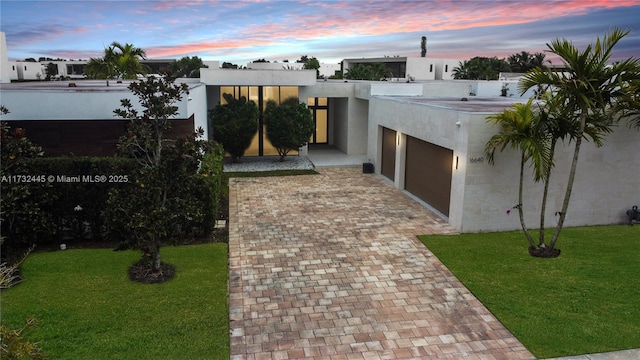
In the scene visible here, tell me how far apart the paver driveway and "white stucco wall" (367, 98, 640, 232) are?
1244mm

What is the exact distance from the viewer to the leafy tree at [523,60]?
70188mm

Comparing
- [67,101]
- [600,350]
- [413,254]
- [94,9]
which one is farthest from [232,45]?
[600,350]

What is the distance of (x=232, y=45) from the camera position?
37.7 metres

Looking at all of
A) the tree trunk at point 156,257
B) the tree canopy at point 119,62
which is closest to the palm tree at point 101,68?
the tree canopy at point 119,62

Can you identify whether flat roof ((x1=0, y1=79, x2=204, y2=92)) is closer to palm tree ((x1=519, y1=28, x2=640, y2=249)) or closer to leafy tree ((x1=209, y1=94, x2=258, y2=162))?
leafy tree ((x1=209, y1=94, x2=258, y2=162))

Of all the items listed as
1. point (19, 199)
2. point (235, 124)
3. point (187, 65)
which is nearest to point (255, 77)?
point (235, 124)

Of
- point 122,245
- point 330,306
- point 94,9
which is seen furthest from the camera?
point 94,9

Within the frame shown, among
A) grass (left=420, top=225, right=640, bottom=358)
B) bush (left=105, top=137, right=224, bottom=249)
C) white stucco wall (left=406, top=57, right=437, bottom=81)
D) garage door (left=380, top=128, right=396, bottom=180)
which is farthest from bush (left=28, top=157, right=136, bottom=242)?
white stucco wall (left=406, top=57, right=437, bottom=81)

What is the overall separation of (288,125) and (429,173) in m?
9.03

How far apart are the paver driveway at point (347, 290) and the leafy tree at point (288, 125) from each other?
748cm

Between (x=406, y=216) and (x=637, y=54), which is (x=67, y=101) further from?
(x=637, y=54)

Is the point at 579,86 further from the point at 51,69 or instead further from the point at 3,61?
the point at 51,69

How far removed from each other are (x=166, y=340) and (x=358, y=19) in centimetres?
1956

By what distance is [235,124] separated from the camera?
23234mm
